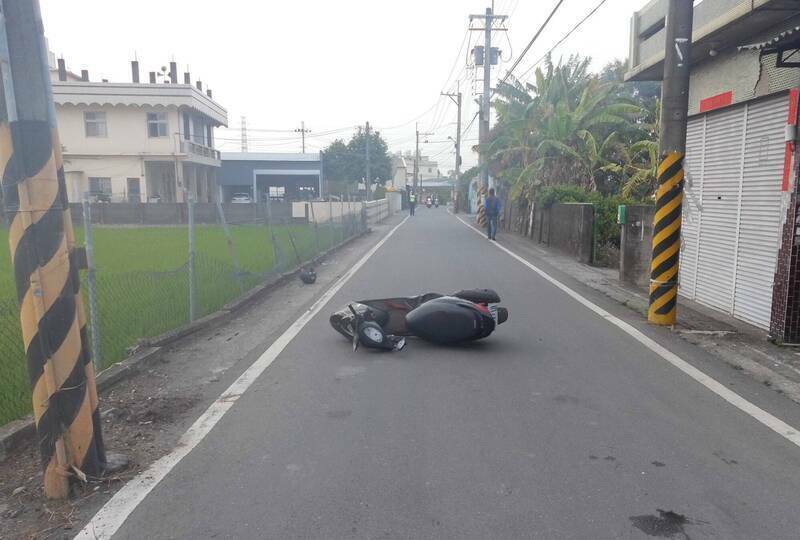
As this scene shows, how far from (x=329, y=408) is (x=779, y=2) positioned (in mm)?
6929

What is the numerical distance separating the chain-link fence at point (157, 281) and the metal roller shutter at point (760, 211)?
7.47m

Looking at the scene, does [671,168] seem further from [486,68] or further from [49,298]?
[486,68]

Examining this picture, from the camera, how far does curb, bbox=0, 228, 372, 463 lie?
4781mm

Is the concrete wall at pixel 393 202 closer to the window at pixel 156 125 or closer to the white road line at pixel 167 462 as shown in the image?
the window at pixel 156 125

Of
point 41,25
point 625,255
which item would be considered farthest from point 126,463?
point 625,255

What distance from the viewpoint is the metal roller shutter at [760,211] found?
8.43 meters

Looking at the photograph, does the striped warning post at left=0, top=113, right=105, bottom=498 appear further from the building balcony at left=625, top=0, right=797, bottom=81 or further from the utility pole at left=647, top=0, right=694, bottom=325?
the building balcony at left=625, top=0, right=797, bottom=81

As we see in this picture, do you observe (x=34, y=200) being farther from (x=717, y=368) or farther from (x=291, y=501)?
(x=717, y=368)

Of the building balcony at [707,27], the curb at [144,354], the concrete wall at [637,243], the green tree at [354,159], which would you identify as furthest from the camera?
the green tree at [354,159]

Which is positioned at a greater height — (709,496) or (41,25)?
(41,25)

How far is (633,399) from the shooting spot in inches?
229

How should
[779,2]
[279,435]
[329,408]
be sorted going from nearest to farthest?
[279,435], [329,408], [779,2]

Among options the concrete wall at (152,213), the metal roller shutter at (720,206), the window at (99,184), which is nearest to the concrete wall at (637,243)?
the metal roller shutter at (720,206)

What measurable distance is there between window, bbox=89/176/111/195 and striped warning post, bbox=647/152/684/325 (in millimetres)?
35348
